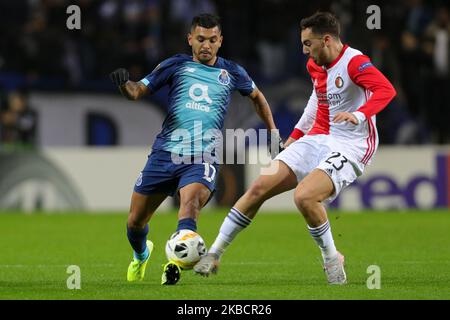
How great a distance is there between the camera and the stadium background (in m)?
17.0

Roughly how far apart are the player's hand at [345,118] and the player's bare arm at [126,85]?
1564 millimetres

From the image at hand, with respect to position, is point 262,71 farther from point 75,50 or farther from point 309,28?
point 309,28

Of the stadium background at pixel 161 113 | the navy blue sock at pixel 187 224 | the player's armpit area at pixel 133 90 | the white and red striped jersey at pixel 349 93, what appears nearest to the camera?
the navy blue sock at pixel 187 224

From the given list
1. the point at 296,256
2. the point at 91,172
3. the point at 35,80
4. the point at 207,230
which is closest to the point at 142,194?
the point at 296,256

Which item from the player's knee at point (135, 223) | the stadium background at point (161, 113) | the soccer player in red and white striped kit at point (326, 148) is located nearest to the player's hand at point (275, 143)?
the soccer player in red and white striped kit at point (326, 148)

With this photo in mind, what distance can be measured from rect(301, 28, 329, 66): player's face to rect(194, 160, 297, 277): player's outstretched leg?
0.91 metres

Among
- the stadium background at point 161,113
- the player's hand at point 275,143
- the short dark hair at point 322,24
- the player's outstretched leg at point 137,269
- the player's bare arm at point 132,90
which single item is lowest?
the player's outstretched leg at point 137,269

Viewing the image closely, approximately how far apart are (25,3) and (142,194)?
1348cm

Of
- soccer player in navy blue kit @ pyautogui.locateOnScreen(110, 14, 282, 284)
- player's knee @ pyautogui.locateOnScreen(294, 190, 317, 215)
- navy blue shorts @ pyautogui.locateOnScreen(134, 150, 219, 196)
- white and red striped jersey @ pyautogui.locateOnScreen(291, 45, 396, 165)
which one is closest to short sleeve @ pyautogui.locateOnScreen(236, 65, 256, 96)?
soccer player in navy blue kit @ pyautogui.locateOnScreen(110, 14, 282, 284)

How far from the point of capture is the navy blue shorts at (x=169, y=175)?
860 centimetres

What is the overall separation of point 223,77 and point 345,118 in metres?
1.29

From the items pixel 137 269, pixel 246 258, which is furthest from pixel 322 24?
pixel 246 258

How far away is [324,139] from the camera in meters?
8.95

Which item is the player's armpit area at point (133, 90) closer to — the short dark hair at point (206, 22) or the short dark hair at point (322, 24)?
the short dark hair at point (206, 22)
